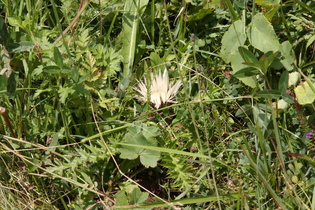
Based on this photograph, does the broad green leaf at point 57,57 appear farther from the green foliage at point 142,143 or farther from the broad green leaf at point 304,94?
the broad green leaf at point 304,94

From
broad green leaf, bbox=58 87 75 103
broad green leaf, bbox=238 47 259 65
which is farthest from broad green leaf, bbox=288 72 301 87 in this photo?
broad green leaf, bbox=58 87 75 103

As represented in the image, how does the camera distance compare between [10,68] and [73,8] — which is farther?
[73,8]

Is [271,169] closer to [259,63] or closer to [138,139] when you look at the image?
[259,63]

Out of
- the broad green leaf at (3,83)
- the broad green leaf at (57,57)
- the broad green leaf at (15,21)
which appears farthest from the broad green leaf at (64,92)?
the broad green leaf at (15,21)

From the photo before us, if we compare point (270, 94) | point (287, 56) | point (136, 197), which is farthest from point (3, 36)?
point (287, 56)

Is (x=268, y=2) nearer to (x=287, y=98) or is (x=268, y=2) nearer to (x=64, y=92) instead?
(x=287, y=98)

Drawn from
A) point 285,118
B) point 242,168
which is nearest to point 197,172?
point 242,168
